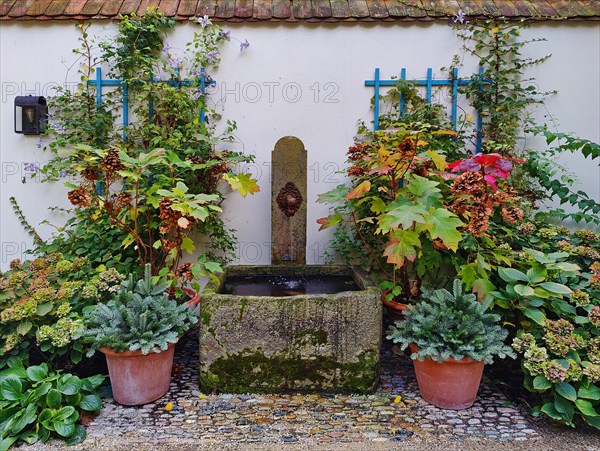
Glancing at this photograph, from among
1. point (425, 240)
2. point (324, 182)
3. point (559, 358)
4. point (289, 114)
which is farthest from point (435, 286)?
point (289, 114)

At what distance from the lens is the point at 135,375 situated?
254cm

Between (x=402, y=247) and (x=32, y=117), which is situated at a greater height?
(x=32, y=117)

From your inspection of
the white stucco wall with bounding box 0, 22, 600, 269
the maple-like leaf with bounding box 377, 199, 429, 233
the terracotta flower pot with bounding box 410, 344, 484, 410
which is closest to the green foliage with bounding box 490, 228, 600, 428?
the terracotta flower pot with bounding box 410, 344, 484, 410

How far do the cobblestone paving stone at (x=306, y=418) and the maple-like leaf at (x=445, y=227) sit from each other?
1.02 metres

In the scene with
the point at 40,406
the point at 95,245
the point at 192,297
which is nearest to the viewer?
the point at 40,406

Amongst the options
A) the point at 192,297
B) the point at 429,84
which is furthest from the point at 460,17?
the point at 192,297

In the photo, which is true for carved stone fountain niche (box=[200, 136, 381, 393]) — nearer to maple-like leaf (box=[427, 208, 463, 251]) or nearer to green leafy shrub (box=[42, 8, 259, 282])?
maple-like leaf (box=[427, 208, 463, 251])

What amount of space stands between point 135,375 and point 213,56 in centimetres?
274

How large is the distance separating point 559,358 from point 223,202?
2.86m

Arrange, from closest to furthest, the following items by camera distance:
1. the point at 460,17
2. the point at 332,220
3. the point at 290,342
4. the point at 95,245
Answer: the point at 290,342, the point at 332,220, the point at 95,245, the point at 460,17

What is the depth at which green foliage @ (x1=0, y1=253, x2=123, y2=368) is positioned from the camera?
2.51m

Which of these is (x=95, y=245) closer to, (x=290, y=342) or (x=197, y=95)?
(x=197, y=95)

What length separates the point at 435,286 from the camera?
321 centimetres

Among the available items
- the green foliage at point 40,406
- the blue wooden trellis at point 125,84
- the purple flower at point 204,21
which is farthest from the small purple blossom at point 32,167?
the green foliage at point 40,406
